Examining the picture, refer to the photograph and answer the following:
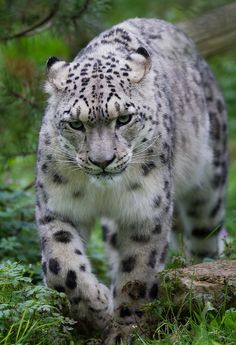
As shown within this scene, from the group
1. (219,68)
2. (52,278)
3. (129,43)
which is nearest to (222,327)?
(52,278)

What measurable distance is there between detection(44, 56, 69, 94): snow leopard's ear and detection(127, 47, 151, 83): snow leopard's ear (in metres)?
0.49

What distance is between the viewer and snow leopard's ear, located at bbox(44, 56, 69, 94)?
7.05 meters

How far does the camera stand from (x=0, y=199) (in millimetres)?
9367

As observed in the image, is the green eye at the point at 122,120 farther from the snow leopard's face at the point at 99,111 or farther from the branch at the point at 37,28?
the branch at the point at 37,28

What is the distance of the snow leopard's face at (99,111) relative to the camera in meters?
6.62

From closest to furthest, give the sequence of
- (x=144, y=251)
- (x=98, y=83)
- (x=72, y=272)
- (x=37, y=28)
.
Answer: (x=98, y=83) < (x=72, y=272) < (x=144, y=251) < (x=37, y=28)

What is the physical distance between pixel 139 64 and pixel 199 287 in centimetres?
178

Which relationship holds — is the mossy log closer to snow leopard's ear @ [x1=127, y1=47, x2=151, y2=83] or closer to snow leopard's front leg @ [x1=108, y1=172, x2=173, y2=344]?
snow leopard's front leg @ [x1=108, y1=172, x2=173, y2=344]

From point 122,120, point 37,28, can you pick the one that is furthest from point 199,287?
point 37,28

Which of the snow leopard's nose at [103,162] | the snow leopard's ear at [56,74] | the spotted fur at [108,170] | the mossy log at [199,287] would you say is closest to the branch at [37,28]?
the spotted fur at [108,170]

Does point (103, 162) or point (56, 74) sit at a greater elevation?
point (56, 74)

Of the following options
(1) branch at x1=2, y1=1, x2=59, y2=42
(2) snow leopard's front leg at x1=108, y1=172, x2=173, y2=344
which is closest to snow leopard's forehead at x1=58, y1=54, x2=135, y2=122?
(2) snow leopard's front leg at x1=108, y1=172, x2=173, y2=344

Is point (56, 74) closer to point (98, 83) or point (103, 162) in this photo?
point (98, 83)

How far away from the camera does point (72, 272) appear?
697 centimetres
